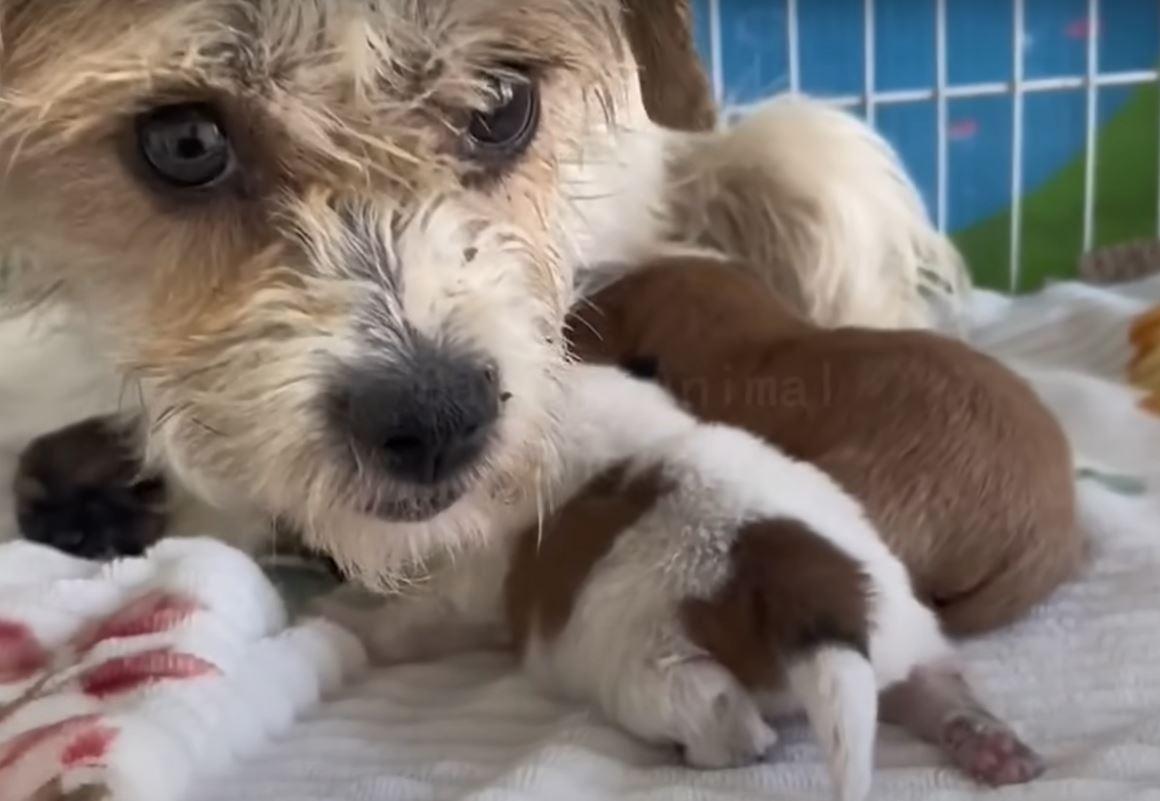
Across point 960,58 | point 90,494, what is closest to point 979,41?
point 960,58

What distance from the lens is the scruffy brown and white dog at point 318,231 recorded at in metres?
0.88

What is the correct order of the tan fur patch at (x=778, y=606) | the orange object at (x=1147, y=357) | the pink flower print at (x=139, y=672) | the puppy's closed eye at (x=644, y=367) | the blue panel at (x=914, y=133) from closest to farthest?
the tan fur patch at (x=778, y=606) → the pink flower print at (x=139, y=672) → the puppy's closed eye at (x=644, y=367) → the orange object at (x=1147, y=357) → the blue panel at (x=914, y=133)

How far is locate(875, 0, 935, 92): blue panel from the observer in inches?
78.2

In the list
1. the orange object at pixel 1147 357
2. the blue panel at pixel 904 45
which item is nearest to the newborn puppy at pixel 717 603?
the orange object at pixel 1147 357

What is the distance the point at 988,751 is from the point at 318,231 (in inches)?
18.1

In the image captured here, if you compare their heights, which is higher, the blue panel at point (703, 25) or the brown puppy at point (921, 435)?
the blue panel at point (703, 25)

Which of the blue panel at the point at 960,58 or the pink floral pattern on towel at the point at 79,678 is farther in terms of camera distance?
the blue panel at the point at 960,58

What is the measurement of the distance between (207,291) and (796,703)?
410 millimetres

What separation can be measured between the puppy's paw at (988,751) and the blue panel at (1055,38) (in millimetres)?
1309

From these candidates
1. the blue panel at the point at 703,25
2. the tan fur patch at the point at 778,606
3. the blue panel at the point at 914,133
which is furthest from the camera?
the blue panel at the point at 914,133

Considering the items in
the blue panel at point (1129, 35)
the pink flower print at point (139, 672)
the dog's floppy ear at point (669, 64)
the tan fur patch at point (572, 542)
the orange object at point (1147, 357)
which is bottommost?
the orange object at point (1147, 357)

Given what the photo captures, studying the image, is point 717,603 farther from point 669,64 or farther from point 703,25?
point 703,25

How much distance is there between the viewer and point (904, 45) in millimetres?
2002

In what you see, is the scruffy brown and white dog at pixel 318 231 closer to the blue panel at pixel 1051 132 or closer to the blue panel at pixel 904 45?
the blue panel at pixel 904 45
